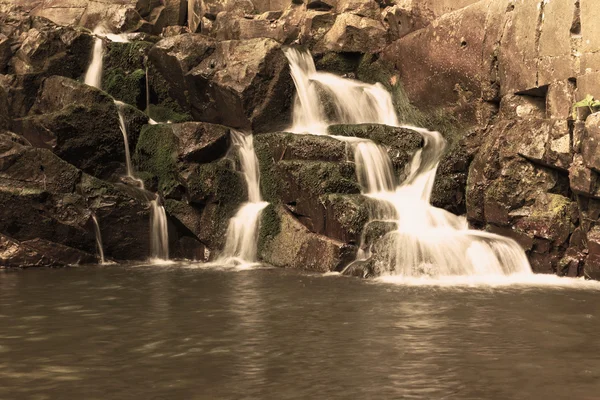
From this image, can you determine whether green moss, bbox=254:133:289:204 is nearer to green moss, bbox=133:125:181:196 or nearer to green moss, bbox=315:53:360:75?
green moss, bbox=133:125:181:196

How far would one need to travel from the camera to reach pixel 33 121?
16.1 m

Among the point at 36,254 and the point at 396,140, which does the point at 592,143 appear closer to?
the point at 396,140

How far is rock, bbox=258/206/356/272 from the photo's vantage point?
531 inches

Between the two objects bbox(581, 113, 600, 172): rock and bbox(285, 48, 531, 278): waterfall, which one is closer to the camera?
bbox(581, 113, 600, 172): rock

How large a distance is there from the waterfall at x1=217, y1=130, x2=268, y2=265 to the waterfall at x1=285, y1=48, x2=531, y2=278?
5.86 ft

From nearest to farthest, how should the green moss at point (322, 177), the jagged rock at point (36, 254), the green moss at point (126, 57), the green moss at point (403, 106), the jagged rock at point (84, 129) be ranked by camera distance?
1. the jagged rock at point (36, 254)
2. the green moss at point (322, 177)
3. the jagged rock at point (84, 129)
4. the green moss at point (403, 106)
5. the green moss at point (126, 57)

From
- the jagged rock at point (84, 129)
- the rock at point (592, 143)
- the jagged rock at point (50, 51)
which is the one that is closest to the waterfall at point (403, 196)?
the rock at point (592, 143)

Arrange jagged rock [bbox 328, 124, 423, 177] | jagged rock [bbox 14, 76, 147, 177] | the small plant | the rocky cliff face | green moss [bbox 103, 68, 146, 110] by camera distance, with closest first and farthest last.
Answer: the small plant < the rocky cliff face < jagged rock [bbox 328, 124, 423, 177] < jagged rock [bbox 14, 76, 147, 177] < green moss [bbox 103, 68, 146, 110]

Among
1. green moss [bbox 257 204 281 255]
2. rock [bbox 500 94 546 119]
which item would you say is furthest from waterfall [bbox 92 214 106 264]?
rock [bbox 500 94 546 119]

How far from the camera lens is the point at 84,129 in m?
16.0

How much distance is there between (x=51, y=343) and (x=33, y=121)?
29.1 feet

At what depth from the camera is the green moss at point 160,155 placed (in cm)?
1576

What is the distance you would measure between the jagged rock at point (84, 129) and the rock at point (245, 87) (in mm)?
1714

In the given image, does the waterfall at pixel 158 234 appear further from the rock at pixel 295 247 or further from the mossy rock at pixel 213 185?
the rock at pixel 295 247
